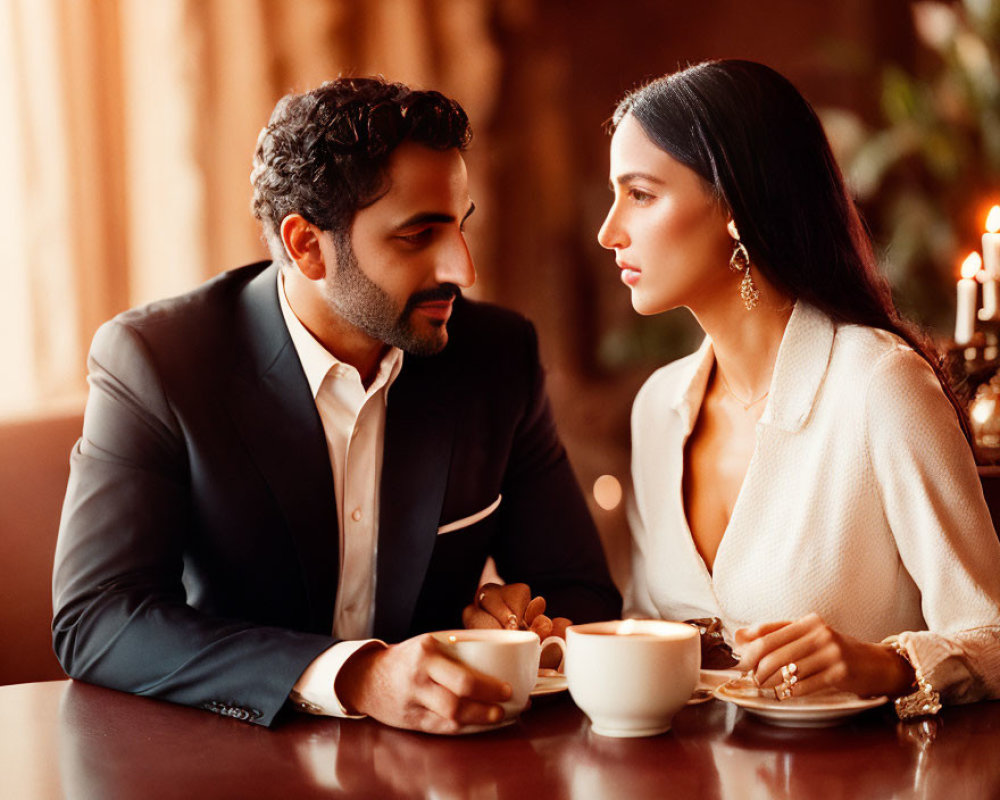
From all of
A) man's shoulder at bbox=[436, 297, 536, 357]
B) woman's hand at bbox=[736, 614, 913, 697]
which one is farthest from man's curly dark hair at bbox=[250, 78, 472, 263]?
woman's hand at bbox=[736, 614, 913, 697]

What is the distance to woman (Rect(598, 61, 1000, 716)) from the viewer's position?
59.7 inches

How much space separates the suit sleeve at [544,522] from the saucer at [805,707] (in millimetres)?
586

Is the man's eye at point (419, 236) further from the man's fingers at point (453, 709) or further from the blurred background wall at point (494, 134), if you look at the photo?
the blurred background wall at point (494, 134)

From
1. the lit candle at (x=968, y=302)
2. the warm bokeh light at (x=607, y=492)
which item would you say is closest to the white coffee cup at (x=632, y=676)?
the lit candle at (x=968, y=302)

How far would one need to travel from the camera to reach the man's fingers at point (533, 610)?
1.59 metres

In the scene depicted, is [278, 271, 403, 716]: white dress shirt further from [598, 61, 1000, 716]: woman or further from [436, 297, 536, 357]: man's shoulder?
[598, 61, 1000, 716]: woman

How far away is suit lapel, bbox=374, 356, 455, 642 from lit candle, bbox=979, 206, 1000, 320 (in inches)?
35.6

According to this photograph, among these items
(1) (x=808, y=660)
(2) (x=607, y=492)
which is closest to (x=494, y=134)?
(2) (x=607, y=492)

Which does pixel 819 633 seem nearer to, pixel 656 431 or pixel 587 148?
pixel 656 431

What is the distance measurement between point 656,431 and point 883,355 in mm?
393

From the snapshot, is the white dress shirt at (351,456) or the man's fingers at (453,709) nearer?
the man's fingers at (453,709)

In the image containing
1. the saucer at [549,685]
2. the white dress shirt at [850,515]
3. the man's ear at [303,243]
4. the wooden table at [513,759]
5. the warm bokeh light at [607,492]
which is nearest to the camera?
the wooden table at [513,759]

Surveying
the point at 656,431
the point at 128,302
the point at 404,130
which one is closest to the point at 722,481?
the point at 656,431

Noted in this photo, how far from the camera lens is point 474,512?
6.20ft
